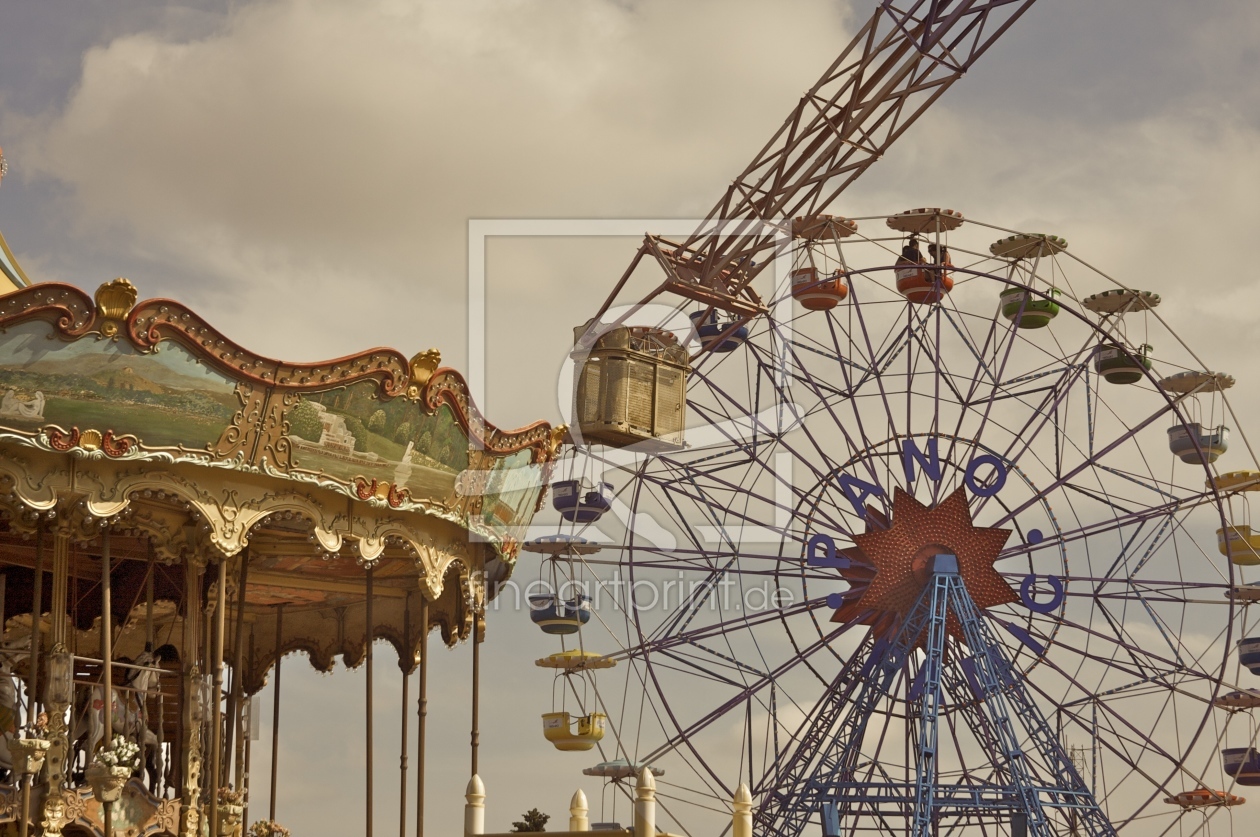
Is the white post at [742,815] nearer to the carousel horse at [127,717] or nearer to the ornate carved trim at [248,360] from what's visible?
the ornate carved trim at [248,360]

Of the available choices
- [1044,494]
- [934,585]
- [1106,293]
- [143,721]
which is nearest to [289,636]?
[143,721]

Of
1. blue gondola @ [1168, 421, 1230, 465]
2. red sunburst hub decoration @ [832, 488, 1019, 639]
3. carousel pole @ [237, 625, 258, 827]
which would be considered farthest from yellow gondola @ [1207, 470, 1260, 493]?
carousel pole @ [237, 625, 258, 827]

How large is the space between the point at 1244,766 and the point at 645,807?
13484 mm

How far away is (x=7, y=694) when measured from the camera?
18.0 m

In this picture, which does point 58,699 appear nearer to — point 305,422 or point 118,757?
point 118,757

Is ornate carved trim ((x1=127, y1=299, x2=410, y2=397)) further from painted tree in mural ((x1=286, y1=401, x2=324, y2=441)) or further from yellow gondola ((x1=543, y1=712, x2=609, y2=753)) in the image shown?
yellow gondola ((x1=543, y1=712, x2=609, y2=753))

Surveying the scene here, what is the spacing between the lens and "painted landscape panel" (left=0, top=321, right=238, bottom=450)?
1520 centimetres

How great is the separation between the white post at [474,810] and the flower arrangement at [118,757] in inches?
126

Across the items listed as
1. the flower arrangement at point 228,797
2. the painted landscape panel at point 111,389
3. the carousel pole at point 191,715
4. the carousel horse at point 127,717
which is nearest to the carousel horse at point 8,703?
the carousel horse at point 127,717

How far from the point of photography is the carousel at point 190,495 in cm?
1545

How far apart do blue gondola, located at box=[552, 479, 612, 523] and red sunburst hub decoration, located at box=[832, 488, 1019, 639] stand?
3.61 metres

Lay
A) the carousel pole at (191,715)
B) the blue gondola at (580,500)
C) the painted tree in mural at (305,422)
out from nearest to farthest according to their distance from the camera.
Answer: the painted tree in mural at (305,422), the carousel pole at (191,715), the blue gondola at (580,500)

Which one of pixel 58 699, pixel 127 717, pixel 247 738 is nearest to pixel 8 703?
pixel 127 717

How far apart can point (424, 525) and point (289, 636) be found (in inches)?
265
